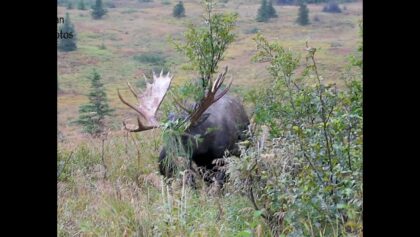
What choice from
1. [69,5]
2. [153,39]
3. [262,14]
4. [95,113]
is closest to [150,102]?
[95,113]

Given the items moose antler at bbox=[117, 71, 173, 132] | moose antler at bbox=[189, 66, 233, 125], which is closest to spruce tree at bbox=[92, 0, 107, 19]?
moose antler at bbox=[117, 71, 173, 132]

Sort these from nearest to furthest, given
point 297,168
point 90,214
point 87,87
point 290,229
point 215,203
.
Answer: point 290,229, point 297,168, point 90,214, point 215,203, point 87,87

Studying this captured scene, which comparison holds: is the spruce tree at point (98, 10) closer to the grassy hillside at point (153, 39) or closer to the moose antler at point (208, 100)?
the grassy hillside at point (153, 39)

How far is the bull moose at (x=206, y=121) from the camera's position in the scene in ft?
20.9

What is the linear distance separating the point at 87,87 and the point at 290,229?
13.1 meters

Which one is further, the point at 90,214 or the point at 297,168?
the point at 90,214

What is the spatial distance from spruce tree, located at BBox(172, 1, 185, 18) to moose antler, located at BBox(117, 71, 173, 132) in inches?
607

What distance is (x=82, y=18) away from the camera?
22.4 m

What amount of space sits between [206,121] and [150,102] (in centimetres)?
58

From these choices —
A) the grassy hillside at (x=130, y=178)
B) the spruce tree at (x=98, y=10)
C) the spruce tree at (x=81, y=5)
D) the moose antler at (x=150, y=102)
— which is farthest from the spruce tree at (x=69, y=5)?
the moose antler at (x=150, y=102)

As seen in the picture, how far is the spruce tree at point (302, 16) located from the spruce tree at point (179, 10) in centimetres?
369
